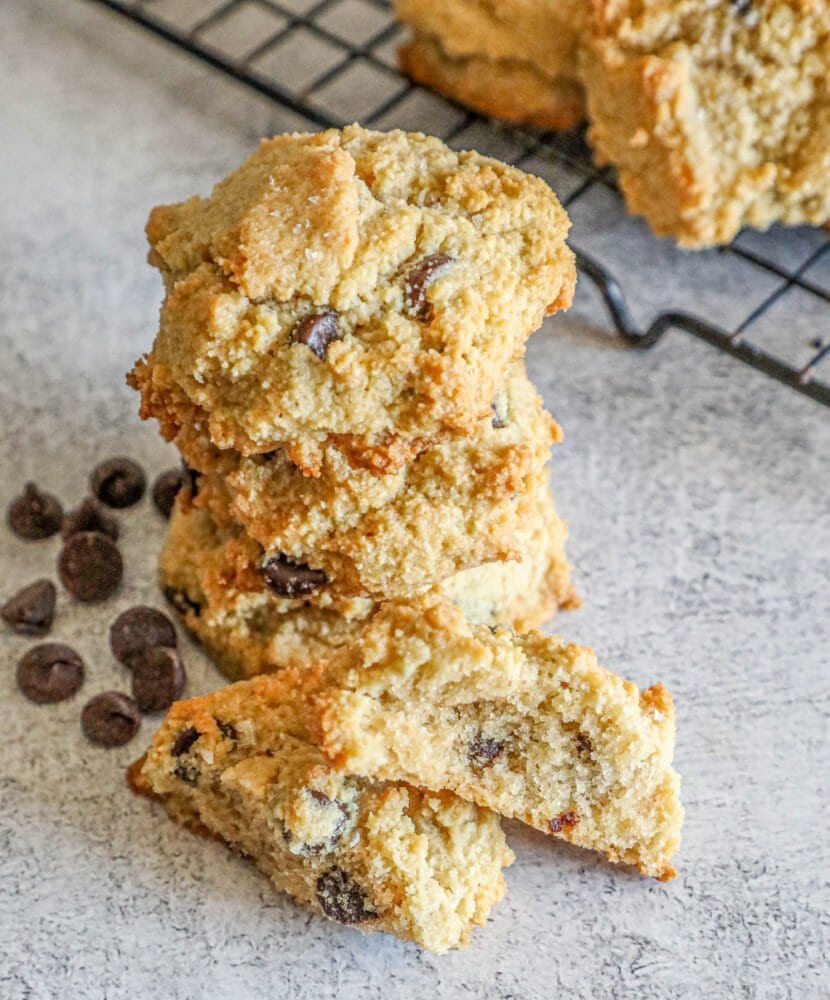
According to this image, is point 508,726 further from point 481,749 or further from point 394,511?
point 394,511

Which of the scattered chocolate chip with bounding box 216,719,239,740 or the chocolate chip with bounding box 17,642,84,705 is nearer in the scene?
the scattered chocolate chip with bounding box 216,719,239,740

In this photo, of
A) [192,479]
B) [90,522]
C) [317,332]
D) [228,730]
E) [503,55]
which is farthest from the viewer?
[503,55]

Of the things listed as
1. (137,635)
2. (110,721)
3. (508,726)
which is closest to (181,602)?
(137,635)

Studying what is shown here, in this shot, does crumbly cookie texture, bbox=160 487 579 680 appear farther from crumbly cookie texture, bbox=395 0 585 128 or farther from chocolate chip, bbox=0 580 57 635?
crumbly cookie texture, bbox=395 0 585 128

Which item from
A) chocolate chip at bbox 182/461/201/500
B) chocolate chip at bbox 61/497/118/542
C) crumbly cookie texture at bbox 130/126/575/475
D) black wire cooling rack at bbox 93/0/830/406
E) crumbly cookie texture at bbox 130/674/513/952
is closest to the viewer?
crumbly cookie texture at bbox 130/126/575/475

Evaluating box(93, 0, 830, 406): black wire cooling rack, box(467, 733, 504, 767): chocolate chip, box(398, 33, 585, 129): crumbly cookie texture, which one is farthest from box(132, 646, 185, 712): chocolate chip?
box(398, 33, 585, 129): crumbly cookie texture

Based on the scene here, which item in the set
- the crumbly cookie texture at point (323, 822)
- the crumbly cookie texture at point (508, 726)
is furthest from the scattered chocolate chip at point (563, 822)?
the crumbly cookie texture at point (323, 822)

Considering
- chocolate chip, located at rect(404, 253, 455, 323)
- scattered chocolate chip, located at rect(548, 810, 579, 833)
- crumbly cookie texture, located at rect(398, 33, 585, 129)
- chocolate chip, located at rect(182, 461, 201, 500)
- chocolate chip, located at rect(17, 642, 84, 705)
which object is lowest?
chocolate chip, located at rect(17, 642, 84, 705)
